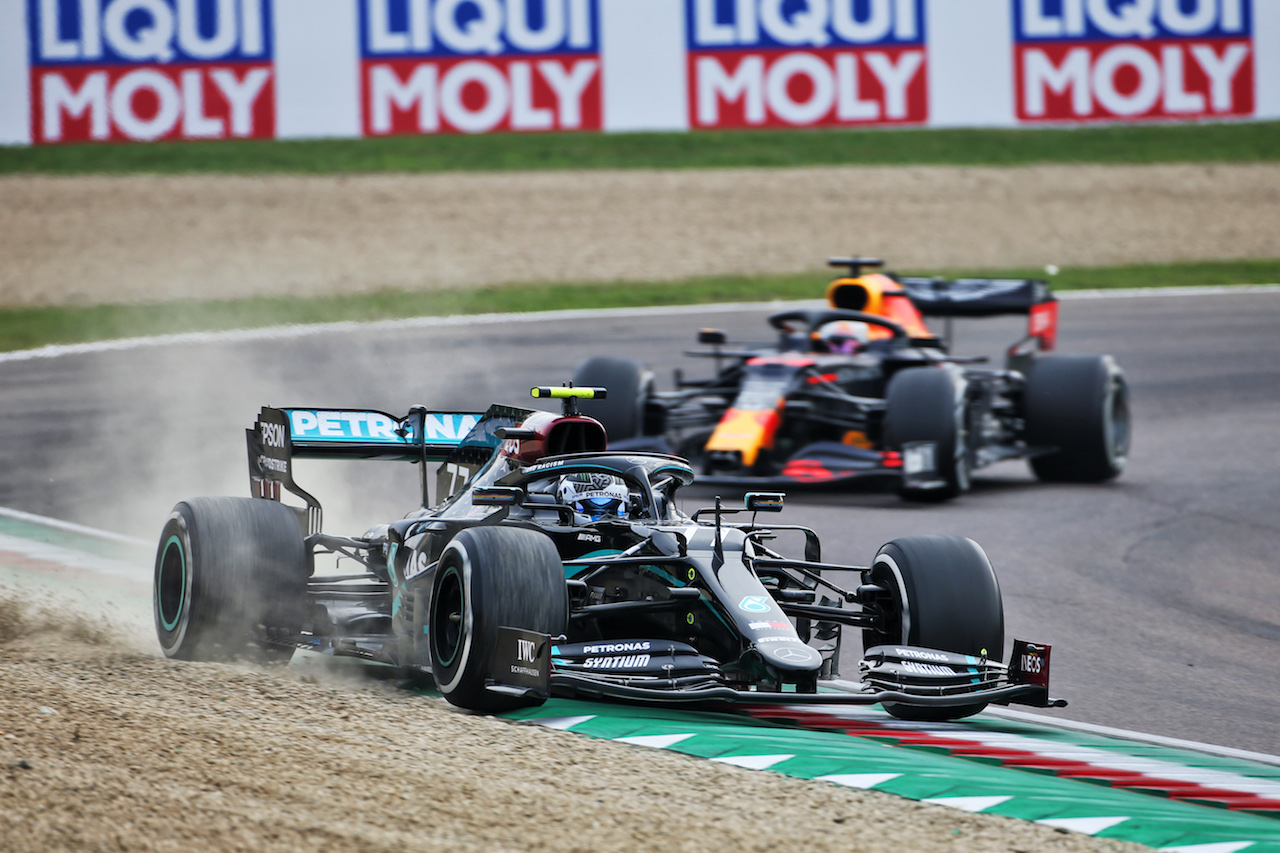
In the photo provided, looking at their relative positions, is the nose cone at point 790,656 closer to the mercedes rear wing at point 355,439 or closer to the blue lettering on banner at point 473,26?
the mercedes rear wing at point 355,439

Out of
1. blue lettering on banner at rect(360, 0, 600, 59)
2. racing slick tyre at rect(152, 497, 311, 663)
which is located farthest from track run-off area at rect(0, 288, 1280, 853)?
blue lettering on banner at rect(360, 0, 600, 59)

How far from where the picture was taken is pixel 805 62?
109 ft

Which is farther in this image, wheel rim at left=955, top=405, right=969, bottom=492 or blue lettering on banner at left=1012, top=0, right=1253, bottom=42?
blue lettering on banner at left=1012, top=0, right=1253, bottom=42

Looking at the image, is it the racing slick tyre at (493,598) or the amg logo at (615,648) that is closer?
the racing slick tyre at (493,598)

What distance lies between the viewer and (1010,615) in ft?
32.8

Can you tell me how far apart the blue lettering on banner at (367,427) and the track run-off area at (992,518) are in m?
1.41

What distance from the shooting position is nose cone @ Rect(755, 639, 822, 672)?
22.1 ft

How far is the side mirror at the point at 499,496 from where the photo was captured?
7.66 metres

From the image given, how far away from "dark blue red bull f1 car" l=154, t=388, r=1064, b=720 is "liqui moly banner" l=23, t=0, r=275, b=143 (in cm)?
2457

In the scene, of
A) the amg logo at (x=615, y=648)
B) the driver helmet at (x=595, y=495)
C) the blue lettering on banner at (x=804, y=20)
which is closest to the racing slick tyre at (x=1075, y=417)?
the driver helmet at (x=595, y=495)

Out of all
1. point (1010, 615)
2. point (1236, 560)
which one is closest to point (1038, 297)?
point (1236, 560)

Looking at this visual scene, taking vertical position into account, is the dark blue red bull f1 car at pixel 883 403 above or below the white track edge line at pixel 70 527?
above

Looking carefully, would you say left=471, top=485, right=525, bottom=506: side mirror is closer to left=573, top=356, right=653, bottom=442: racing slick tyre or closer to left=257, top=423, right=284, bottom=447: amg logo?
left=257, top=423, right=284, bottom=447: amg logo

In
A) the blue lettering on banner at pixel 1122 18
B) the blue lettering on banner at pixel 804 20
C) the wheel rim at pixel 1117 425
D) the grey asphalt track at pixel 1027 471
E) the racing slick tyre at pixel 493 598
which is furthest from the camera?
the blue lettering on banner at pixel 804 20
